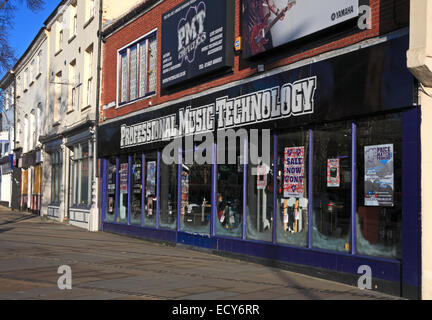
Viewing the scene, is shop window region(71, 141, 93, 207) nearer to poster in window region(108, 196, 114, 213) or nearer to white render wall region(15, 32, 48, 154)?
poster in window region(108, 196, 114, 213)

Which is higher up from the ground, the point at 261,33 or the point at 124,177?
the point at 261,33

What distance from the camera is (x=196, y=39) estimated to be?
47.0 ft

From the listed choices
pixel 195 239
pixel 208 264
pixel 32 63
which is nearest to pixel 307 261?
pixel 208 264

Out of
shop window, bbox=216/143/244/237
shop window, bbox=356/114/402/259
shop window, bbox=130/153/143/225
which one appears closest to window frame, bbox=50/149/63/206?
shop window, bbox=130/153/143/225

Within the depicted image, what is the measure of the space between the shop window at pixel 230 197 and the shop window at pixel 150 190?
3.70 meters

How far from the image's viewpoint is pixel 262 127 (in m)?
11.7

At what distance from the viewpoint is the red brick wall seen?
8.76m

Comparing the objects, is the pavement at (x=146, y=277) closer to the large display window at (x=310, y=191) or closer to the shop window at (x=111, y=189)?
the large display window at (x=310, y=191)

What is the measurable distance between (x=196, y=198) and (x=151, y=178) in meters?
2.90

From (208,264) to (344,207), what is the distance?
11.6ft

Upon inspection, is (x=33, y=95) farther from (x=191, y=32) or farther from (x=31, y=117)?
(x=191, y=32)

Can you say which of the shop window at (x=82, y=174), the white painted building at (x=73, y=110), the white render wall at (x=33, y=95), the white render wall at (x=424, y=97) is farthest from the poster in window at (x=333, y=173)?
the white render wall at (x=33, y=95)

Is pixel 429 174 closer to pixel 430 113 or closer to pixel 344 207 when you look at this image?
pixel 430 113

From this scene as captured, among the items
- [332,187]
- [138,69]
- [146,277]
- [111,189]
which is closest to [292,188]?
[332,187]
